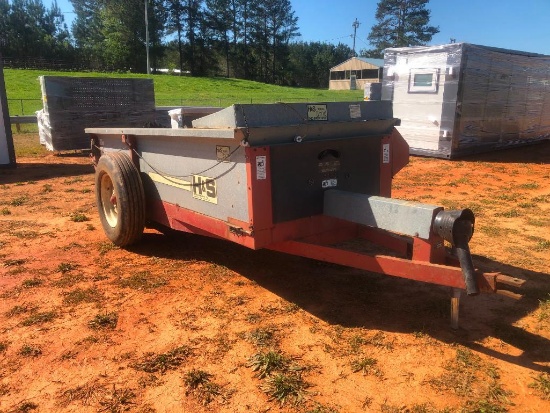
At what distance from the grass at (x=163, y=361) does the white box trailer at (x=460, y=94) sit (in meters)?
10.4

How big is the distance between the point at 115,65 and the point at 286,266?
64.7m

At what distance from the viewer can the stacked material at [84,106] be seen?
13.3 m

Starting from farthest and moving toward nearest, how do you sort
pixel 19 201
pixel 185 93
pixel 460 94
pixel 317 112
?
1. pixel 185 93
2. pixel 460 94
3. pixel 19 201
4. pixel 317 112

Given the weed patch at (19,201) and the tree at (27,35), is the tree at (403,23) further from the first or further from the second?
the weed patch at (19,201)

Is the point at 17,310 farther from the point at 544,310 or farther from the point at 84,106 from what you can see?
the point at 84,106

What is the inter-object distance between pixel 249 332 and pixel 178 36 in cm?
6938

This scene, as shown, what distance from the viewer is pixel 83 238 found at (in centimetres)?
585

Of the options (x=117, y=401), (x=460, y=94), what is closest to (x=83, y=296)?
(x=117, y=401)

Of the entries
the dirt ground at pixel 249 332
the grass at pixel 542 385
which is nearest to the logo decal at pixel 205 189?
the dirt ground at pixel 249 332

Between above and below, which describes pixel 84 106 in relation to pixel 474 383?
above

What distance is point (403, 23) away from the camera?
72.4m

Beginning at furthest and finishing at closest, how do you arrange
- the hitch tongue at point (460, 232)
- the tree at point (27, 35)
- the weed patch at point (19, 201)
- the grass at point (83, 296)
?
the tree at point (27, 35), the weed patch at point (19, 201), the grass at point (83, 296), the hitch tongue at point (460, 232)

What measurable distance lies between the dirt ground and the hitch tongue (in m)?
0.63

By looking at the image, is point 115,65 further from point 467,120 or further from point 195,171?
point 195,171
